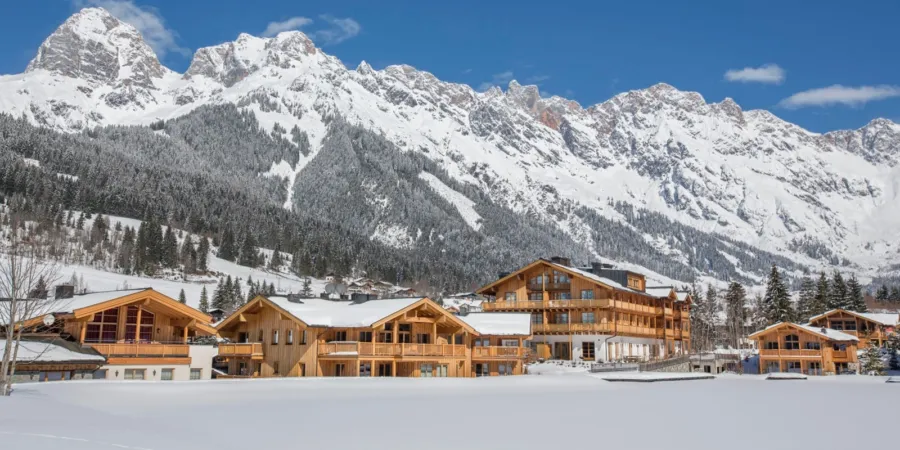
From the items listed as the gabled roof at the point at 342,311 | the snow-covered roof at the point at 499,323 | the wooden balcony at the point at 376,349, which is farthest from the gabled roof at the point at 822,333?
the wooden balcony at the point at 376,349

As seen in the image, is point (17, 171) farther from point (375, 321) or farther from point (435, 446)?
point (435, 446)

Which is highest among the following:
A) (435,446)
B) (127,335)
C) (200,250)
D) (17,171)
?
(17,171)

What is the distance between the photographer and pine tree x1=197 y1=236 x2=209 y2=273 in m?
176

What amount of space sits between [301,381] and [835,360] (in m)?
57.9

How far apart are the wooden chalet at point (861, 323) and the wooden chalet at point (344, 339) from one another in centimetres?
5415

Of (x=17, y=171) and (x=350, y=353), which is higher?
(x=17, y=171)

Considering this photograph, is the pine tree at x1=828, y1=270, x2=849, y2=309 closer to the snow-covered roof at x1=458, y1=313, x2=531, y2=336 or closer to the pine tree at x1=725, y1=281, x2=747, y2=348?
the pine tree at x1=725, y1=281, x2=747, y2=348

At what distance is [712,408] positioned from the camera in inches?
1250

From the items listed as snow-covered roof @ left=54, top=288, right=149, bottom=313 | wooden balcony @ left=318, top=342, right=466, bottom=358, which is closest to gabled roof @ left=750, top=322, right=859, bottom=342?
wooden balcony @ left=318, top=342, right=466, bottom=358

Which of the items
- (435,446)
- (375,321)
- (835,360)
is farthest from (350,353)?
(835,360)

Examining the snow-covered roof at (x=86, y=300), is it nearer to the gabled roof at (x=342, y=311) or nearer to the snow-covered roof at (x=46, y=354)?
the snow-covered roof at (x=46, y=354)

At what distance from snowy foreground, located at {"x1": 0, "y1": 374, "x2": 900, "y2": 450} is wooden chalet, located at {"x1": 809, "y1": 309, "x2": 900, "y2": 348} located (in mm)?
56193

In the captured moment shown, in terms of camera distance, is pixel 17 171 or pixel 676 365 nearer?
pixel 676 365

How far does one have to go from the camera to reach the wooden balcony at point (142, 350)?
44.5m
